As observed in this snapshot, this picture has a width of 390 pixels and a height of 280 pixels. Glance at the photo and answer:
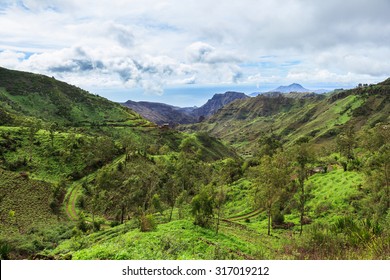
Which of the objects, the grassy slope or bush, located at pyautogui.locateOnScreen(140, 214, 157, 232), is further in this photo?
the grassy slope

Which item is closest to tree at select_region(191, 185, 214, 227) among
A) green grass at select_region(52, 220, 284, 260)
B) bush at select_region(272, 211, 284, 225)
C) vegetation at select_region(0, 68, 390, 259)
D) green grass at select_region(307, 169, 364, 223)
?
vegetation at select_region(0, 68, 390, 259)

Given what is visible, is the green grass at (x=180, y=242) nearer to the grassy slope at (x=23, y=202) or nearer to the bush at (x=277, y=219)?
the bush at (x=277, y=219)

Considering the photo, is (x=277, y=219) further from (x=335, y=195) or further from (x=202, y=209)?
(x=202, y=209)

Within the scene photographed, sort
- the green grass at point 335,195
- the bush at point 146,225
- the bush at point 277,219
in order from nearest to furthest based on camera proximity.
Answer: the bush at point 146,225 → the green grass at point 335,195 → the bush at point 277,219

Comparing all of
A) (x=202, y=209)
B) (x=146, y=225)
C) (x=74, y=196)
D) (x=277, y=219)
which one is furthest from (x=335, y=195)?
(x=74, y=196)

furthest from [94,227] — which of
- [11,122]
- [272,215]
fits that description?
[11,122]

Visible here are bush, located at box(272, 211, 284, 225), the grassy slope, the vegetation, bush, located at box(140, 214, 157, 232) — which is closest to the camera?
the vegetation

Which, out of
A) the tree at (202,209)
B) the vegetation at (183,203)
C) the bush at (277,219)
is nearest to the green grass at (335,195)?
the vegetation at (183,203)

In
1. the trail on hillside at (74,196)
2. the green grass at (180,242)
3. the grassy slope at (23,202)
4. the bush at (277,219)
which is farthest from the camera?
the trail on hillside at (74,196)

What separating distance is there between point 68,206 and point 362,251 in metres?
82.3

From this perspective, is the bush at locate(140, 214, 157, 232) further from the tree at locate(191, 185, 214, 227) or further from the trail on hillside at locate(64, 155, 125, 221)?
the trail on hillside at locate(64, 155, 125, 221)

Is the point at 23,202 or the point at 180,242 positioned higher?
the point at 180,242

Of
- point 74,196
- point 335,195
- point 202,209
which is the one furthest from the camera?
point 74,196
